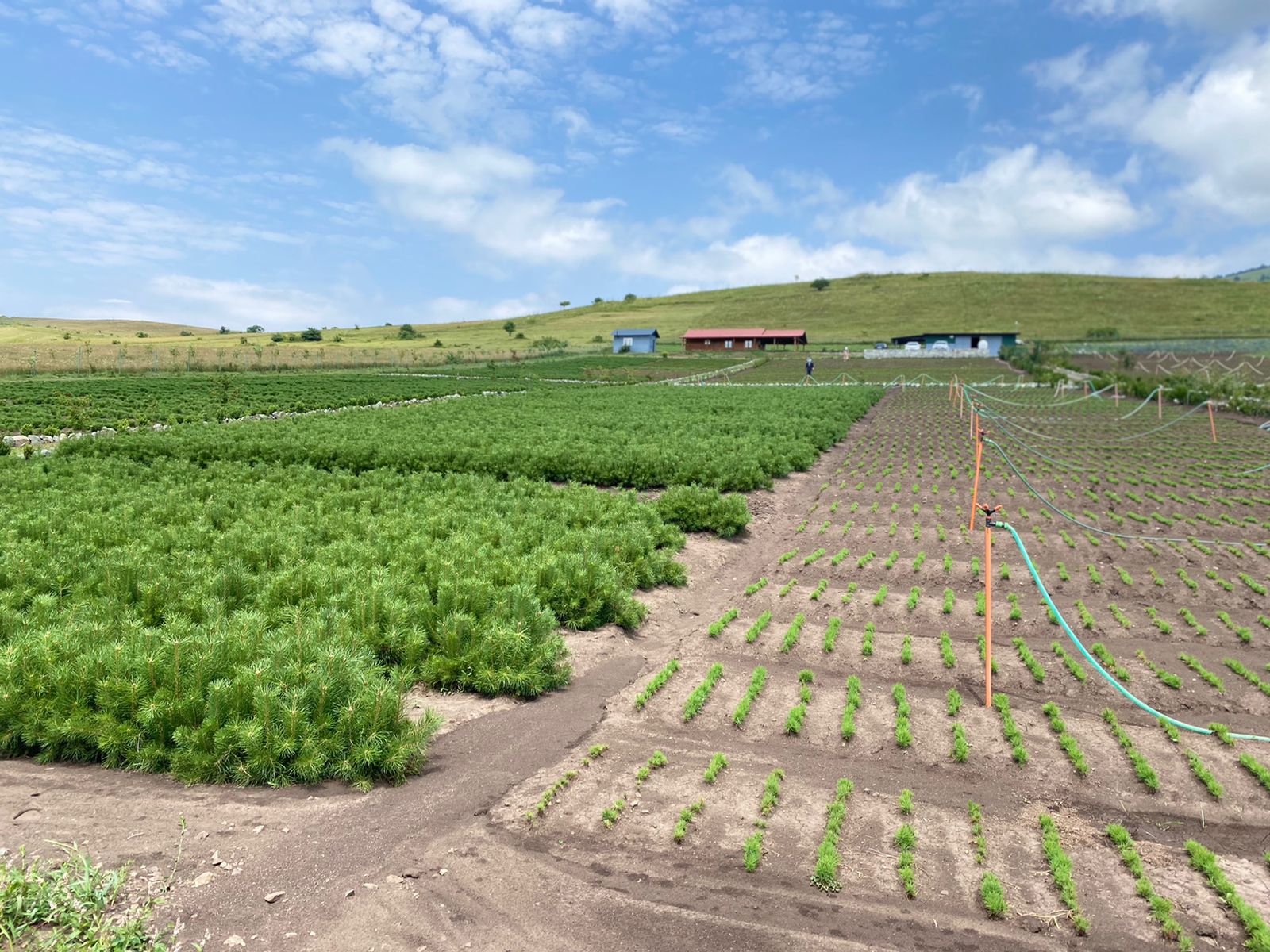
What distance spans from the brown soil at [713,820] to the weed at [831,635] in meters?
0.12

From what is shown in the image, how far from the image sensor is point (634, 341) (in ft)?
357

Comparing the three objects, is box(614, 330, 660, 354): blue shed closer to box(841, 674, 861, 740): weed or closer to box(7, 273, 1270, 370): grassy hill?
box(7, 273, 1270, 370): grassy hill

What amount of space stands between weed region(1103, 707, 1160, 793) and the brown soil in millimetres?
88

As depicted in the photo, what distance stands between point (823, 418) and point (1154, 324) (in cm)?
10354

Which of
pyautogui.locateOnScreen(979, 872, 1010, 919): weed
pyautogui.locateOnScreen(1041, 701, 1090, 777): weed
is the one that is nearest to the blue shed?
pyautogui.locateOnScreen(1041, 701, 1090, 777): weed

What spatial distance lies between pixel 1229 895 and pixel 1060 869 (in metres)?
1.05

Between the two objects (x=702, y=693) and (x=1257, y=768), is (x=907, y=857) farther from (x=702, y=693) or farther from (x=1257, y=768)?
(x=1257, y=768)

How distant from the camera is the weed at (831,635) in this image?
9.93 metres

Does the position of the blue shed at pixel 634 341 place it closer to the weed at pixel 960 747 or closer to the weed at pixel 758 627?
the weed at pixel 758 627

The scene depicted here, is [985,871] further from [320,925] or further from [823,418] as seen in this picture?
[823,418]

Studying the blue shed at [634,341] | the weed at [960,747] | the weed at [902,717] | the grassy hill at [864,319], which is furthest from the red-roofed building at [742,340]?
the weed at [960,747]

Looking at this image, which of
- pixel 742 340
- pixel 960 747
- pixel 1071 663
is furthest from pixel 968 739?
pixel 742 340

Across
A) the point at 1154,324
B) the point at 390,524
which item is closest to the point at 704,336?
the point at 1154,324

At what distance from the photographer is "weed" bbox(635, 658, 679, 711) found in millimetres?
8344
